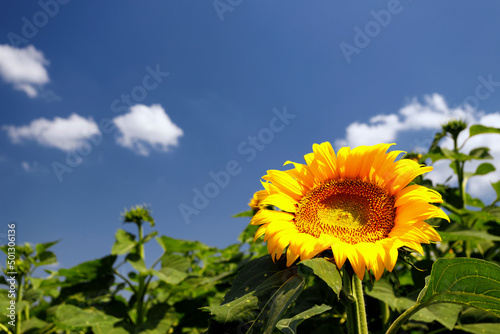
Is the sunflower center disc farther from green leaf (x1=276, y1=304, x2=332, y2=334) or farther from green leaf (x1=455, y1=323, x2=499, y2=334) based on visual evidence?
green leaf (x1=455, y1=323, x2=499, y2=334)

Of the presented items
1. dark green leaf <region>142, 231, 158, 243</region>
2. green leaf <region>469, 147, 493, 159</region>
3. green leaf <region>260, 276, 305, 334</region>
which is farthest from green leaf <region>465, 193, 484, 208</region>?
green leaf <region>260, 276, 305, 334</region>

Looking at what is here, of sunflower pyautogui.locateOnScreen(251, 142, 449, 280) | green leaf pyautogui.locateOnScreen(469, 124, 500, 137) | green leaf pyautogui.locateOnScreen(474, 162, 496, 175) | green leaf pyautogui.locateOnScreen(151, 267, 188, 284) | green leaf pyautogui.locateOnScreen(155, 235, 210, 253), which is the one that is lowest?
sunflower pyautogui.locateOnScreen(251, 142, 449, 280)

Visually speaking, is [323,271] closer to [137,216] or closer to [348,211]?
[348,211]

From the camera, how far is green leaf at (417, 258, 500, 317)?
2.94ft

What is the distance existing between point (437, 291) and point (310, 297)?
87 cm

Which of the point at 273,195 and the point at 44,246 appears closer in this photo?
the point at 273,195

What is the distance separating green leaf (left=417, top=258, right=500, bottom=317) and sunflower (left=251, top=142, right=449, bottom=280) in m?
0.08

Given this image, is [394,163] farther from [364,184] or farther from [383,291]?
[383,291]

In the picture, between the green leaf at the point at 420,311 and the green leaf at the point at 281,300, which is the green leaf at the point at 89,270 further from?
the green leaf at the point at 281,300

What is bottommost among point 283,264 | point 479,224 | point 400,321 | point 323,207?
point 400,321

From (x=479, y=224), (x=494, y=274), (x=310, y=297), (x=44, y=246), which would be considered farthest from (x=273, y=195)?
(x=44, y=246)

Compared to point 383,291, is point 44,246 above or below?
above

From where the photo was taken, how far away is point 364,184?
50.4 inches

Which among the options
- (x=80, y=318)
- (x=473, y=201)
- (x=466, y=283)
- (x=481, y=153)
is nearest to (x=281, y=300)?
(x=466, y=283)
